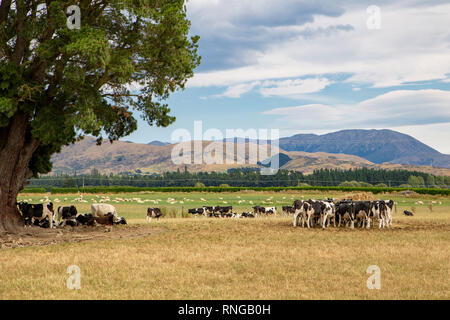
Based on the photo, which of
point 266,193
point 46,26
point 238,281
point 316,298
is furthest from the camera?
point 266,193

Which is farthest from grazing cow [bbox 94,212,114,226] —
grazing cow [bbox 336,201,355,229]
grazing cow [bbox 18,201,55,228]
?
grazing cow [bbox 336,201,355,229]

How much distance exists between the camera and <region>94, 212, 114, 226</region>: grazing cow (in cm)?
2789

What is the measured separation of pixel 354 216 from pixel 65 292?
63.1ft

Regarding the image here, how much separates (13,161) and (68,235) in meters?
4.44

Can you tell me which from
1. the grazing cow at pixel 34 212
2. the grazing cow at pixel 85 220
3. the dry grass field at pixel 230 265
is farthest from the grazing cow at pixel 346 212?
the grazing cow at pixel 34 212

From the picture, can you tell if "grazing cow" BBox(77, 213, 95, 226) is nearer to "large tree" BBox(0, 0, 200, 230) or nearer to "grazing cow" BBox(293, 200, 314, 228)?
"large tree" BBox(0, 0, 200, 230)

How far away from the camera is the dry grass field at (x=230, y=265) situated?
10945mm

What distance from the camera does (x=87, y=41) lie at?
18.8 m

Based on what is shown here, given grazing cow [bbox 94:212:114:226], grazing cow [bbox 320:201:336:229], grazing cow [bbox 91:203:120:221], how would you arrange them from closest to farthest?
grazing cow [bbox 320:201:336:229] → grazing cow [bbox 94:212:114:226] → grazing cow [bbox 91:203:120:221]

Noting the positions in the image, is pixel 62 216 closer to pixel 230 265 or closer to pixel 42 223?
pixel 42 223

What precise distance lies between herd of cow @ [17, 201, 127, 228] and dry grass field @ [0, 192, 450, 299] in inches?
120

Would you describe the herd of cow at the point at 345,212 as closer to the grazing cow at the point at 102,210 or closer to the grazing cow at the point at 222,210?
the grazing cow at the point at 102,210

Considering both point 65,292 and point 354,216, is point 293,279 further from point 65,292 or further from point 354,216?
point 354,216

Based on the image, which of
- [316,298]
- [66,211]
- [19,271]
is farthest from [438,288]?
[66,211]
